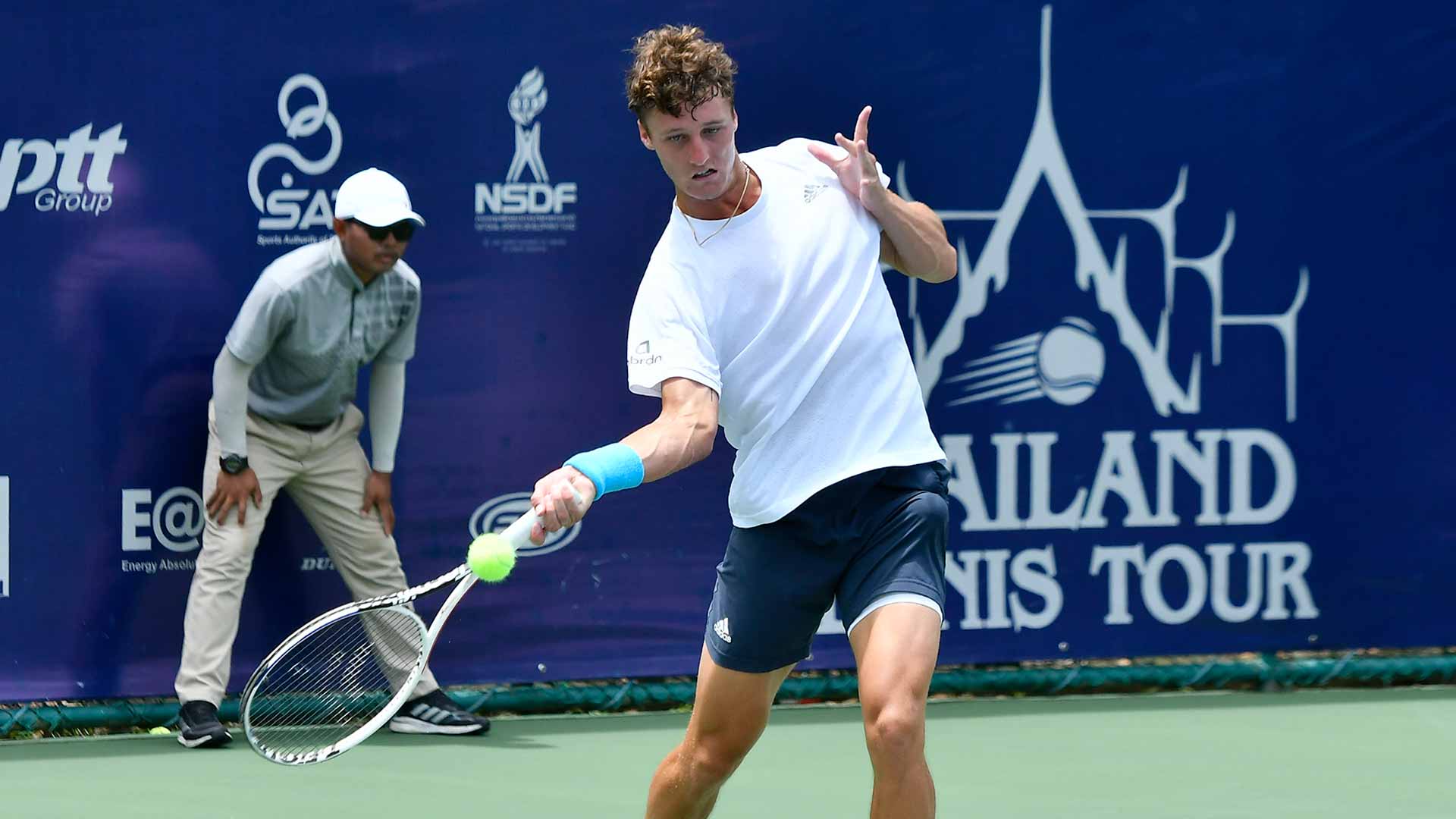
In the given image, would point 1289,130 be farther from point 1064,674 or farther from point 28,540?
point 28,540

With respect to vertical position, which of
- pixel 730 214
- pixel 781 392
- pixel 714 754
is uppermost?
pixel 730 214

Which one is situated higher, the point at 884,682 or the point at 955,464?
the point at 955,464

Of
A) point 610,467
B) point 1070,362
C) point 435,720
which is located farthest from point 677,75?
point 1070,362

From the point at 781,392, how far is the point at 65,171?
270 cm

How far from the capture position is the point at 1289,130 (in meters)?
6.07

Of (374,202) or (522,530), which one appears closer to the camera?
(522,530)

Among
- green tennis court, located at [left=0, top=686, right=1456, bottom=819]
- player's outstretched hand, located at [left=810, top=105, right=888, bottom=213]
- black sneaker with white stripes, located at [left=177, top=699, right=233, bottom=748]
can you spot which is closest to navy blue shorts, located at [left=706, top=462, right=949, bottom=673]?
player's outstretched hand, located at [left=810, top=105, right=888, bottom=213]

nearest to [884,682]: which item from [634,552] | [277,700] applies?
[277,700]

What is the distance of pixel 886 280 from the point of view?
590 cm

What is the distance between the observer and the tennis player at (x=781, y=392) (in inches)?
136

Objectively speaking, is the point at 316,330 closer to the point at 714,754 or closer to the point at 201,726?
the point at 201,726

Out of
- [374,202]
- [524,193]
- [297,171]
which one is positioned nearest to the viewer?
[374,202]

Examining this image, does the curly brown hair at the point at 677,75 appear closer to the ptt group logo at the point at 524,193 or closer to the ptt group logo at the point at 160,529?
the ptt group logo at the point at 524,193

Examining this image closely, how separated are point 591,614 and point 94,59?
2084 mm
